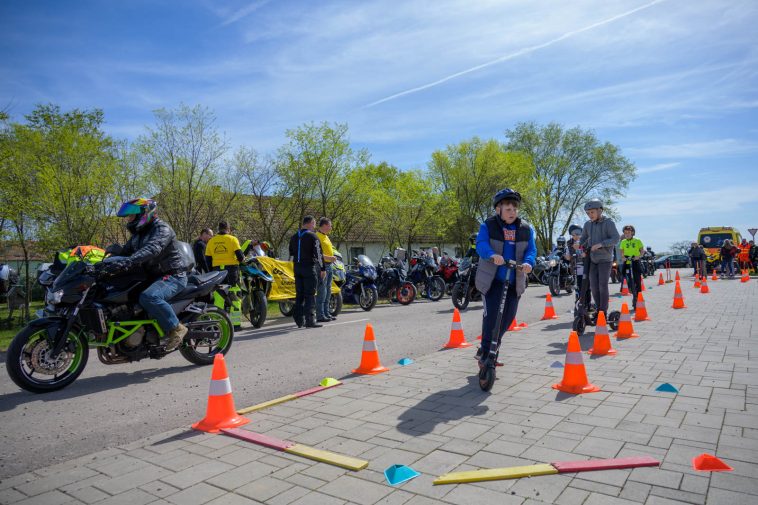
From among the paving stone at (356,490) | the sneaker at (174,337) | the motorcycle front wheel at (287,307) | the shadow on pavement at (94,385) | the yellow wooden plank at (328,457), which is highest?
the sneaker at (174,337)

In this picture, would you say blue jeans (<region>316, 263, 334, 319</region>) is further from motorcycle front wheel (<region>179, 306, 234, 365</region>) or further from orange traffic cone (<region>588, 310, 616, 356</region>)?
orange traffic cone (<region>588, 310, 616, 356</region>)

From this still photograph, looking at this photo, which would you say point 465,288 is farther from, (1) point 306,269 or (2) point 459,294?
(1) point 306,269

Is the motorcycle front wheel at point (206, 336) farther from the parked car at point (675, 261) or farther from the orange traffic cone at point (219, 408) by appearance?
the parked car at point (675, 261)

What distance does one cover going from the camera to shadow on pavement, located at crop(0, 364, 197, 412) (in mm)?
5117

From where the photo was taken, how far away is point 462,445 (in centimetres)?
354

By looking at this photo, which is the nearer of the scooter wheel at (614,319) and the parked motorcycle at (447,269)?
the scooter wheel at (614,319)

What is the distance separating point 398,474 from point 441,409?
142 cm

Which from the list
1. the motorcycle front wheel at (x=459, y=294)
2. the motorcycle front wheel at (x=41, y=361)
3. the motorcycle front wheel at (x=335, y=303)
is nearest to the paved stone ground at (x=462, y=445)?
the motorcycle front wheel at (x=41, y=361)

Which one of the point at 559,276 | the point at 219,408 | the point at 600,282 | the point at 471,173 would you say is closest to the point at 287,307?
the point at 600,282

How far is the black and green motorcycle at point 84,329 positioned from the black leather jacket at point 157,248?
0.62 ft

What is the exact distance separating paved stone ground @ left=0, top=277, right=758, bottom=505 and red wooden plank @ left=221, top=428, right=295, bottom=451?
8cm

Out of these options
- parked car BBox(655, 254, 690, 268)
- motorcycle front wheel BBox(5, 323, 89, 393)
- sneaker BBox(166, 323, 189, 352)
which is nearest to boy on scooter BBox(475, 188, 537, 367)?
sneaker BBox(166, 323, 189, 352)

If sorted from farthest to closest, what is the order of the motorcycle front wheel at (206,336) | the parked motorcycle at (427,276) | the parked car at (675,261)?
1. the parked car at (675,261)
2. the parked motorcycle at (427,276)
3. the motorcycle front wheel at (206,336)

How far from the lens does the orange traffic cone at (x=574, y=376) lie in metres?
4.81
